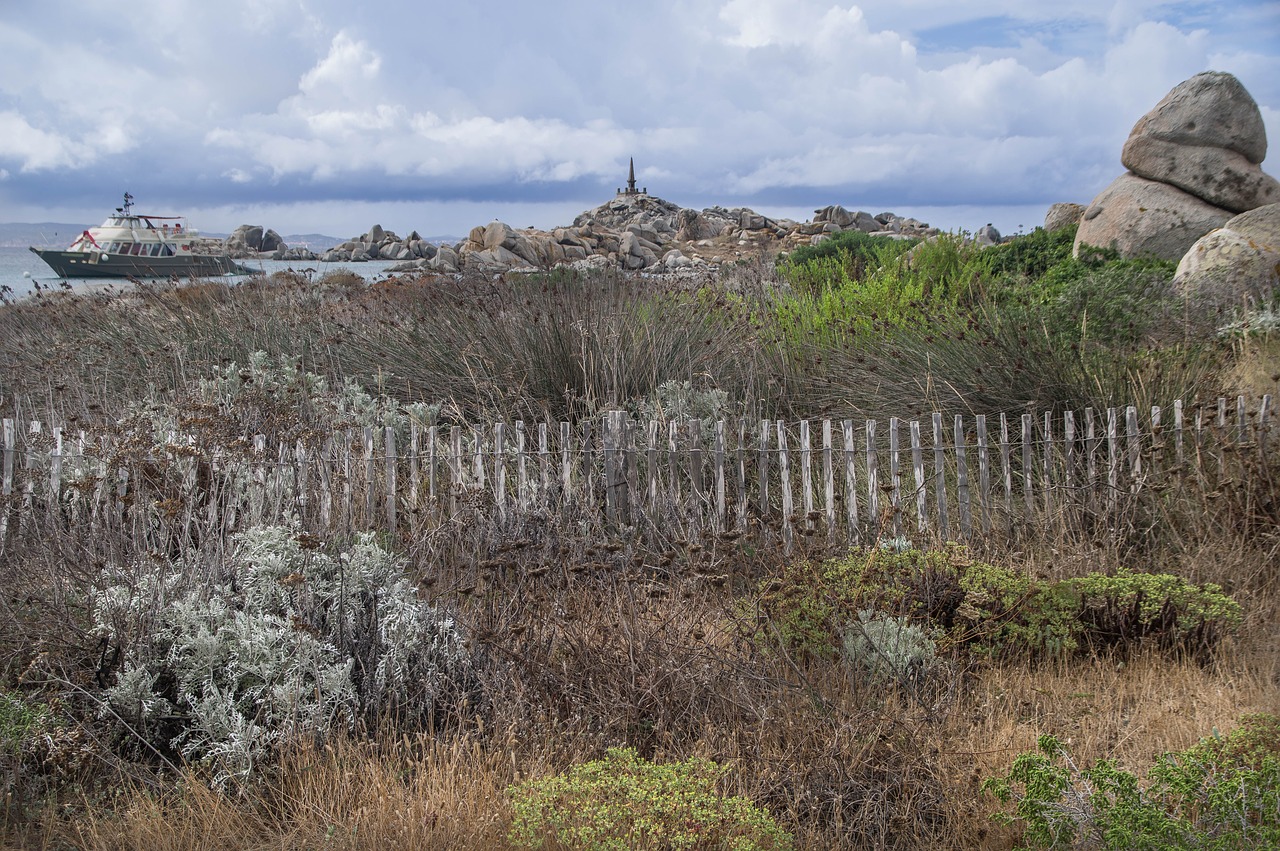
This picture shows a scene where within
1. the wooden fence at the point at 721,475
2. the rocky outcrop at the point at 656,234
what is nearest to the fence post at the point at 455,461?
the wooden fence at the point at 721,475

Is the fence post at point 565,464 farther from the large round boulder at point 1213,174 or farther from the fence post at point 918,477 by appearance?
the large round boulder at point 1213,174

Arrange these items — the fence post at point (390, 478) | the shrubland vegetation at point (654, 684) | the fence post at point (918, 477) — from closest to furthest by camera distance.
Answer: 1. the shrubland vegetation at point (654, 684)
2. the fence post at point (918, 477)
3. the fence post at point (390, 478)

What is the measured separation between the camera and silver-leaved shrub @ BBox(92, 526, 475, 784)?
331 centimetres

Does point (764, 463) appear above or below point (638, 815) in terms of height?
above

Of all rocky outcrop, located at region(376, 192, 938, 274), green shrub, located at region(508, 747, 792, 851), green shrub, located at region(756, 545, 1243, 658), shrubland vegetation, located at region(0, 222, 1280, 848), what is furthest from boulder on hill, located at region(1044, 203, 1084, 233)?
rocky outcrop, located at region(376, 192, 938, 274)

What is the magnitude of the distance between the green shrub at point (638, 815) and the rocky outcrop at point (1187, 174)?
11.5 m

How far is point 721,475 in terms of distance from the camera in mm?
5910

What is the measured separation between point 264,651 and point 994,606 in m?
3.08

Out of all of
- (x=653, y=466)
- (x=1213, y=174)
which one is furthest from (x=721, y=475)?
(x=1213, y=174)

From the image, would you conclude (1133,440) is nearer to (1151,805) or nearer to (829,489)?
(829,489)

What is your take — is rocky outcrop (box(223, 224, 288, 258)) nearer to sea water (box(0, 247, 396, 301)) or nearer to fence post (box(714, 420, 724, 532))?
sea water (box(0, 247, 396, 301))

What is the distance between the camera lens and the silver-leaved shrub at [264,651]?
3.31 m

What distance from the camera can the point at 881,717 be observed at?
A: 10.9ft

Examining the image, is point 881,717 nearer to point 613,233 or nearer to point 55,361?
point 55,361
